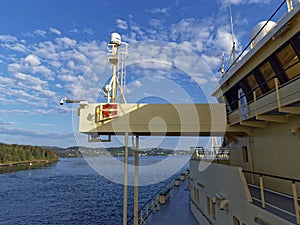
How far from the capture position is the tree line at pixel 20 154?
87188 mm

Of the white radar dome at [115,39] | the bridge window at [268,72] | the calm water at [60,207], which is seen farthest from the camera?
the calm water at [60,207]

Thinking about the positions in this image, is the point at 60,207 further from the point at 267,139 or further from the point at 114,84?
the point at 267,139

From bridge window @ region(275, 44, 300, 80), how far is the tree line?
102 m

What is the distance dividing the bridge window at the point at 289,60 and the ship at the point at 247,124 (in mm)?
22

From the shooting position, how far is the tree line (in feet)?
286

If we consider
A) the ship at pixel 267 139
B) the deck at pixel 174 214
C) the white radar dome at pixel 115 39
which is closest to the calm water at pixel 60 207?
the deck at pixel 174 214

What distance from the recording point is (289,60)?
495 centimetres

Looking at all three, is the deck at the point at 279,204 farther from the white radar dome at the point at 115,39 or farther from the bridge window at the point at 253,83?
the white radar dome at the point at 115,39

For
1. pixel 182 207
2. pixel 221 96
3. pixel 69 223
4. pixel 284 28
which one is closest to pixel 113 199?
pixel 69 223

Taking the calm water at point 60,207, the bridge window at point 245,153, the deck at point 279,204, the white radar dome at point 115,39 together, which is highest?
the white radar dome at point 115,39

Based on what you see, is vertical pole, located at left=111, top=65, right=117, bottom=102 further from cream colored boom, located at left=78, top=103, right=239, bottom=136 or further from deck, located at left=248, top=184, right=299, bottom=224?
deck, located at left=248, top=184, right=299, bottom=224

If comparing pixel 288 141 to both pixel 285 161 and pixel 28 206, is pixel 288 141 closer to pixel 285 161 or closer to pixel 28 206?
pixel 285 161

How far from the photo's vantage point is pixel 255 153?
6.65 metres

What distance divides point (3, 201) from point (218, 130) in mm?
27478
